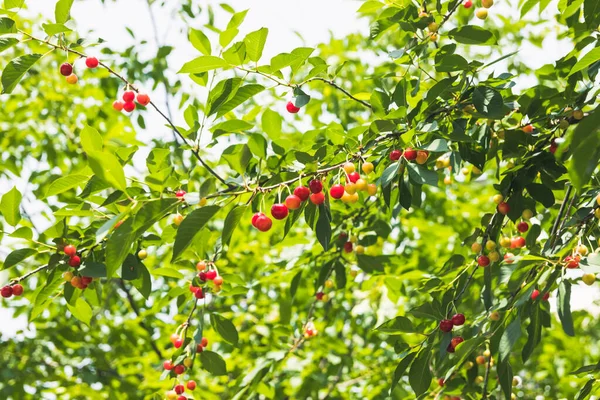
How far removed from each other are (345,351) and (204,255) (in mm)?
1771

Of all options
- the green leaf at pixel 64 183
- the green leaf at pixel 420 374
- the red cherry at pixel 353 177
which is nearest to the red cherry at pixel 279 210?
the red cherry at pixel 353 177

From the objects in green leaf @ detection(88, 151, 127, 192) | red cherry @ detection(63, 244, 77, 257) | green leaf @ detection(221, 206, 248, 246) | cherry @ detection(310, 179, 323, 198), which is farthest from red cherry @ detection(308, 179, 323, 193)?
red cherry @ detection(63, 244, 77, 257)

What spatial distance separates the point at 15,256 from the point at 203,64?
2.60ft

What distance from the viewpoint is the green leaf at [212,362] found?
236 centimetres

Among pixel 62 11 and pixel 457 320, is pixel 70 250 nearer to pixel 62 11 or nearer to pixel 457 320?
pixel 62 11

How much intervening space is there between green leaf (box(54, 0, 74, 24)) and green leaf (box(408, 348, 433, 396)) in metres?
1.44

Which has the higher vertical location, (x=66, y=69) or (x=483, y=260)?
(x=66, y=69)

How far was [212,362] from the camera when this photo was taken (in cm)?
236

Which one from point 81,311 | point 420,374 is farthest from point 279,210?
point 81,311

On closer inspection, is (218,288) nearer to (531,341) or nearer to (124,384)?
(531,341)

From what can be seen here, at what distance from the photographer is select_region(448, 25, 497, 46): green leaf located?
188 centimetres

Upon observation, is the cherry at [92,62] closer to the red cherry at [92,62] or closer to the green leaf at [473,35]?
the red cherry at [92,62]

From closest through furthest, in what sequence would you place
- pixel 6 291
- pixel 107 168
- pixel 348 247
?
1. pixel 107 168
2. pixel 6 291
3. pixel 348 247

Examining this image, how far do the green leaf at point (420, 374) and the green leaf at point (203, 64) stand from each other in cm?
102
